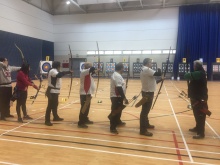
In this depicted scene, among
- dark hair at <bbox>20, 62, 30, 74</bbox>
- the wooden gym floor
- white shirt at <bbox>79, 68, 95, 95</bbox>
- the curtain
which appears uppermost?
the curtain

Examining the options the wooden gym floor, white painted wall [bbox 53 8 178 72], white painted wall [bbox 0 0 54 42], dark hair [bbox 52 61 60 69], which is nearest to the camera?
the wooden gym floor

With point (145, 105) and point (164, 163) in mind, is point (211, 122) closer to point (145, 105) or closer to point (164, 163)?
point (145, 105)

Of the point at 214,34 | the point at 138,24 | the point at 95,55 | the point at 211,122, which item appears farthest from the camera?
the point at 95,55

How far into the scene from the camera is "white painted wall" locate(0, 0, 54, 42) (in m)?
14.2

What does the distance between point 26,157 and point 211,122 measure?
3.82m

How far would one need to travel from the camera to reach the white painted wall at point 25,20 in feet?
46.7

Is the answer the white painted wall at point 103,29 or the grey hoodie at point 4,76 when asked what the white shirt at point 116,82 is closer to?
the grey hoodie at point 4,76

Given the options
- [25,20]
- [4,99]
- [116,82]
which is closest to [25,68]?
[4,99]

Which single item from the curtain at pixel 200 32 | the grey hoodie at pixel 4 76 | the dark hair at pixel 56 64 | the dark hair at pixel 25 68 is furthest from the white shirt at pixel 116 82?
the curtain at pixel 200 32

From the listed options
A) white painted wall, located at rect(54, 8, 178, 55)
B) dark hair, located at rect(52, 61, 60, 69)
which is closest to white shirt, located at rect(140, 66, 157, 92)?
dark hair, located at rect(52, 61, 60, 69)

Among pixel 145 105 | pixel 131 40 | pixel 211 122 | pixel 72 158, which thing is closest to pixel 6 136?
pixel 72 158

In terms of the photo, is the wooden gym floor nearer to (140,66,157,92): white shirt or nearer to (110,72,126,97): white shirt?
(110,72,126,97): white shirt

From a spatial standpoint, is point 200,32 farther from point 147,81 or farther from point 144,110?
point 144,110

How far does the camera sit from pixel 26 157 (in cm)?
277
